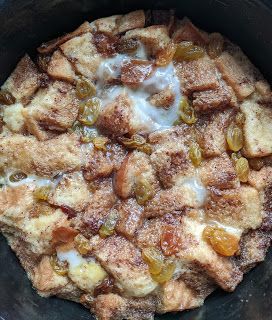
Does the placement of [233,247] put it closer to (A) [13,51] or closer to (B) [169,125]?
(B) [169,125]

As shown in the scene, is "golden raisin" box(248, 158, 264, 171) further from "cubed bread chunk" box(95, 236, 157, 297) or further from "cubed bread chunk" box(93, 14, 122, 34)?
"cubed bread chunk" box(93, 14, 122, 34)

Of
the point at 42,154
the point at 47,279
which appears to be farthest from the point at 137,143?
the point at 47,279

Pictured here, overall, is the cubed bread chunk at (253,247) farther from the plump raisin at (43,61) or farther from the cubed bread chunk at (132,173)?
the plump raisin at (43,61)

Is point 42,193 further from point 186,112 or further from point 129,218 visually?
point 186,112

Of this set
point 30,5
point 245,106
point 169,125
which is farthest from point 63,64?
point 245,106

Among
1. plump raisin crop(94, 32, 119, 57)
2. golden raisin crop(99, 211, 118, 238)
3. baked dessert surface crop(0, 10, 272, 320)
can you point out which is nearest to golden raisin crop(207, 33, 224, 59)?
baked dessert surface crop(0, 10, 272, 320)
